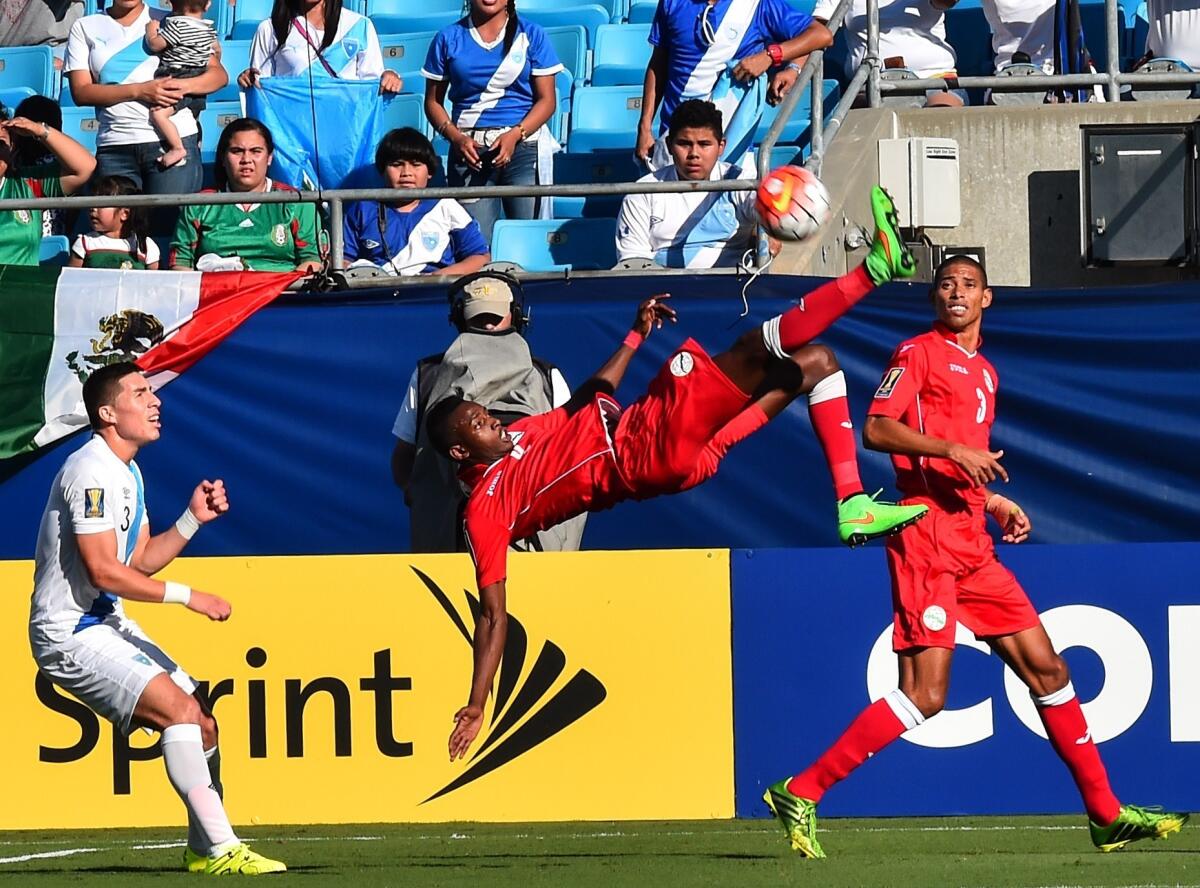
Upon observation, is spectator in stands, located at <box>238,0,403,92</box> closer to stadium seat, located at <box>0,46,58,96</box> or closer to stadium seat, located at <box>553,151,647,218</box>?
stadium seat, located at <box>553,151,647,218</box>

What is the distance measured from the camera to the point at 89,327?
10.7 metres

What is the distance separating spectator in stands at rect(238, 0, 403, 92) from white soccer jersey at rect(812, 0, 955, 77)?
2.78 m

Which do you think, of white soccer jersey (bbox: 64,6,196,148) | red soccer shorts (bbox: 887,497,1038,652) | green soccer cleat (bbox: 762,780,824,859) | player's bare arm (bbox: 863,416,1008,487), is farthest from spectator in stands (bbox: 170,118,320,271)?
green soccer cleat (bbox: 762,780,824,859)

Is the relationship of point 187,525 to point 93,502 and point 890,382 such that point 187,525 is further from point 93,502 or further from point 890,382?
point 890,382

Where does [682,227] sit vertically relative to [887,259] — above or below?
above

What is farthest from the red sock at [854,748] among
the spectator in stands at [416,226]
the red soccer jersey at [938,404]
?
the spectator in stands at [416,226]

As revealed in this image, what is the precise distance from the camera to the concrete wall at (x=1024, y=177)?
11.8 metres

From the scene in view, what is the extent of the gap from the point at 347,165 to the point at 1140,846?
6.21 metres

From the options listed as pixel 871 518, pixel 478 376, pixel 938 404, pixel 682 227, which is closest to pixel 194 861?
pixel 478 376

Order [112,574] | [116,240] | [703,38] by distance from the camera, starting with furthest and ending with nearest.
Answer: [703,38] < [116,240] < [112,574]

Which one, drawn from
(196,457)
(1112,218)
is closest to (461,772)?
(196,457)

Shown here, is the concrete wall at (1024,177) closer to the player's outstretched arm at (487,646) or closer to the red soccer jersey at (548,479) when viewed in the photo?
the red soccer jersey at (548,479)

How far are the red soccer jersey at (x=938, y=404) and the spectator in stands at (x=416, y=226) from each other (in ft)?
12.8

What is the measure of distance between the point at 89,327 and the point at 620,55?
4703 mm
